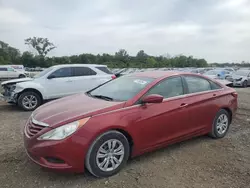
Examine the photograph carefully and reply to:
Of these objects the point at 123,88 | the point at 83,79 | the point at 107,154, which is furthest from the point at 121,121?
the point at 83,79

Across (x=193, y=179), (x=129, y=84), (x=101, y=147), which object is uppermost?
(x=129, y=84)

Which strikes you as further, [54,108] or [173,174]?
[54,108]

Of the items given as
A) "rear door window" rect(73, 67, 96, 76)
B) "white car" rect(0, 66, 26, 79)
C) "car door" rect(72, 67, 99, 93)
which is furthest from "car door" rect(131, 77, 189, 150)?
"white car" rect(0, 66, 26, 79)

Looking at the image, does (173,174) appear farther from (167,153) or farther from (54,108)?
(54,108)

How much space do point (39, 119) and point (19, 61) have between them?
237ft

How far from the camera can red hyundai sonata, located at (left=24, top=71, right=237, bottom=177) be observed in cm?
304

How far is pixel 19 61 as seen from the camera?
68625 millimetres

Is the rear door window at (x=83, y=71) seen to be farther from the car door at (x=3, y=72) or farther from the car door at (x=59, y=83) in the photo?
the car door at (x=3, y=72)

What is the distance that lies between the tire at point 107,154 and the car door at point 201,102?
4.79 ft

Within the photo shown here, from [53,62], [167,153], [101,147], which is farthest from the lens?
[53,62]

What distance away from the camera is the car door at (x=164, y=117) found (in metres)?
3.58

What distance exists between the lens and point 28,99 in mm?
7910

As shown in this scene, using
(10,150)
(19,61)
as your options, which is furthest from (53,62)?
(10,150)

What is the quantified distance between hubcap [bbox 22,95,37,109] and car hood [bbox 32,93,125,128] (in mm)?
4401
